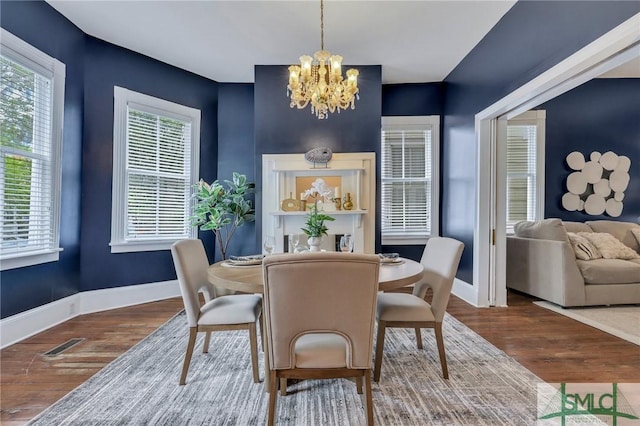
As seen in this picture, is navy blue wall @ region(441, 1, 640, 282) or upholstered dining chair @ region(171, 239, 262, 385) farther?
navy blue wall @ region(441, 1, 640, 282)

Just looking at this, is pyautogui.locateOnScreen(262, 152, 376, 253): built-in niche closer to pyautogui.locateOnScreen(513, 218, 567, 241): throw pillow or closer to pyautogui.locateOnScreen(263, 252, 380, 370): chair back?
pyautogui.locateOnScreen(513, 218, 567, 241): throw pillow

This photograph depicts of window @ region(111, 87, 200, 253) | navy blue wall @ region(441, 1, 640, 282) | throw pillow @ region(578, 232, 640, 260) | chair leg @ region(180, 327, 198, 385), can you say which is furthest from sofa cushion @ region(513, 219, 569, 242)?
window @ region(111, 87, 200, 253)

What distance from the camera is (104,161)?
3.75 meters

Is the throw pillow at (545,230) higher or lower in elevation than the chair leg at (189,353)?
higher

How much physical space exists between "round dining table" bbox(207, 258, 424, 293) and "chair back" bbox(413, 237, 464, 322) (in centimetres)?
19

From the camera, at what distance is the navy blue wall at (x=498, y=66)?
223 centimetres

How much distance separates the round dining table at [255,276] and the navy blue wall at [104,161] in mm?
2397

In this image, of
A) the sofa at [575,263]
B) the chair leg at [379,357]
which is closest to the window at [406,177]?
the sofa at [575,263]

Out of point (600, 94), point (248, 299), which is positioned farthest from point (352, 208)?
point (600, 94)

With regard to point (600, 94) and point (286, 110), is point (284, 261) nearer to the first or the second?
point (286, 110)

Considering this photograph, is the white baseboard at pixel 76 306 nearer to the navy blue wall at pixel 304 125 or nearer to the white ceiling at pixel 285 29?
the navy blue wall at pixel 304 125

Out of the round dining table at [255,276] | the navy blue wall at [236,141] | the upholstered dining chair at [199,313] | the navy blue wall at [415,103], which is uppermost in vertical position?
the navy blue wall at [415,103]

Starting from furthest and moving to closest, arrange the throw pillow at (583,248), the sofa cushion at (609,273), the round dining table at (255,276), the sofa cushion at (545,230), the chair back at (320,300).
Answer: the sofa cushion at (545,230) → the throw pillow at (583,248) → the sofa cushion at (609,273) → the round dining table at (255,276) → the chair back at (320,300)

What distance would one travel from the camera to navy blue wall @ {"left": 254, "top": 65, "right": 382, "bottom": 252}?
14.1 feet
